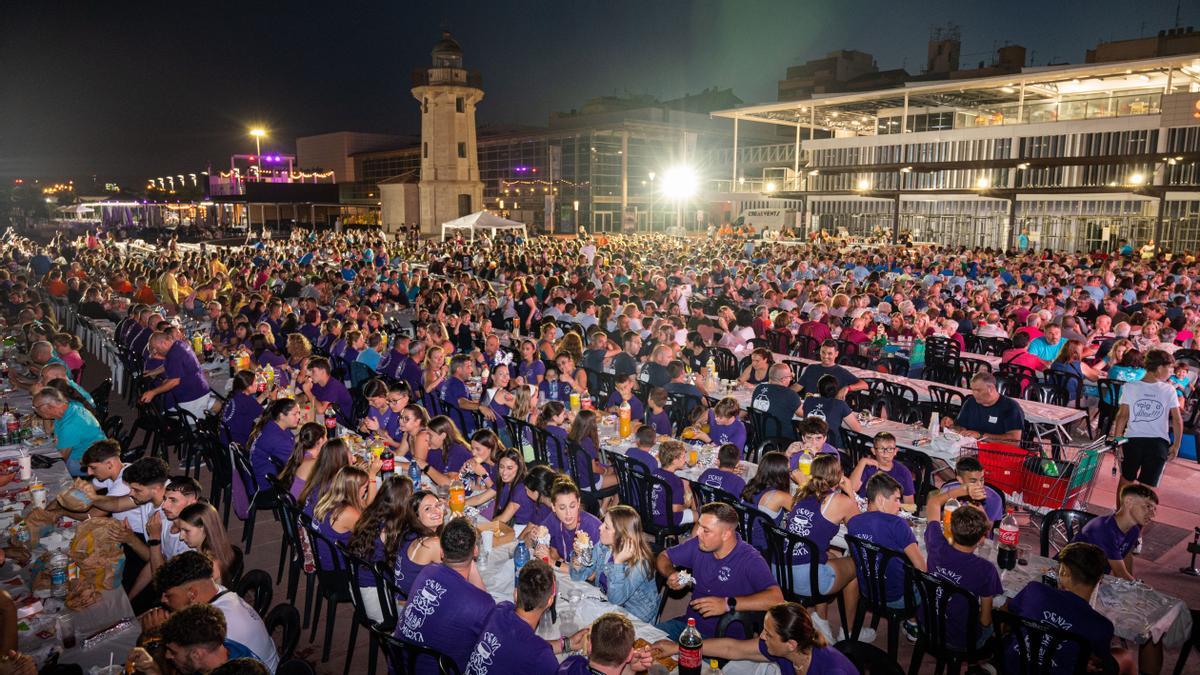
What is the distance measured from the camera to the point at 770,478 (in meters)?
5.62

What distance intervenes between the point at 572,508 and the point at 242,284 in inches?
688

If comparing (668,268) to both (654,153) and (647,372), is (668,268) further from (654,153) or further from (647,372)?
(654,153)

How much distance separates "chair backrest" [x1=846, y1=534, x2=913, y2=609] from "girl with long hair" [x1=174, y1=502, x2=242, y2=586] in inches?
159

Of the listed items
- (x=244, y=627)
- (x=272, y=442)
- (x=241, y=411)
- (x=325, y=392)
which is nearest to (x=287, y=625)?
(x=244, y=627)

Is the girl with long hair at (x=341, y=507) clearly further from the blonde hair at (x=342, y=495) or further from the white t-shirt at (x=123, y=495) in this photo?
the white t-shirt at (x=123, y=495)

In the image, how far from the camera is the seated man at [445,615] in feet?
12.4

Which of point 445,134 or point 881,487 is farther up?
point 445,134

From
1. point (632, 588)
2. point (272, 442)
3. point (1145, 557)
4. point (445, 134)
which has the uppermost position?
point (445, 134)

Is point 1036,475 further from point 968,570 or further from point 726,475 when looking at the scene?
point 726,475

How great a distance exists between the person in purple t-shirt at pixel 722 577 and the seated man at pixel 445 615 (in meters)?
1.18

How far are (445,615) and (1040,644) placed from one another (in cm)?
305

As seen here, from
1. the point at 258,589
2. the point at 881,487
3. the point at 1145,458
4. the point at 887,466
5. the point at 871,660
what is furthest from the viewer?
the point at 1145,458

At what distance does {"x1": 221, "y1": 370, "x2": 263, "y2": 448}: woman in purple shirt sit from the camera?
7875 mm

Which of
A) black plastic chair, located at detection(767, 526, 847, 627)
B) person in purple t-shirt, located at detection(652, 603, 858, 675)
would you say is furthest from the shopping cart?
person in purple t-shirt, located at detection(652, 603, 858, 675)
